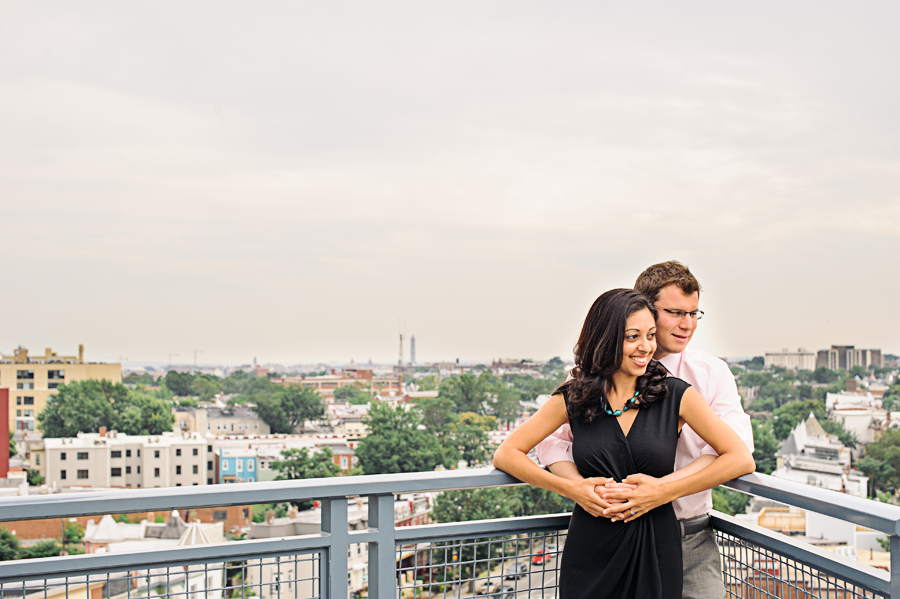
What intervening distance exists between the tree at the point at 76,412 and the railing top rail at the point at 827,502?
190ft

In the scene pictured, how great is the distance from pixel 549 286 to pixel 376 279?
19.3 m

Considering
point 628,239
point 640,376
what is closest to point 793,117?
point 628,239

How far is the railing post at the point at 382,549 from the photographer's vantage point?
1.63 meters

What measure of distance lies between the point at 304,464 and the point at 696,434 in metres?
41.2

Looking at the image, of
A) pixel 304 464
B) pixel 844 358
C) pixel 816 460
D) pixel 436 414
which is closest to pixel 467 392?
pixel 436 414

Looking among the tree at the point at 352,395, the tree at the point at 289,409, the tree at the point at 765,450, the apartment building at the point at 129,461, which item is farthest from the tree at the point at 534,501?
the tree at the point at 352,395

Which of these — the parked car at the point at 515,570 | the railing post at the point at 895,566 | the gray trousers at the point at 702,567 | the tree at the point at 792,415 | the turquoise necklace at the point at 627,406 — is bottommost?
the tree at the point at 792,415

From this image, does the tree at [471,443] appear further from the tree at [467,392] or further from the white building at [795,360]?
the white building at [795,360]

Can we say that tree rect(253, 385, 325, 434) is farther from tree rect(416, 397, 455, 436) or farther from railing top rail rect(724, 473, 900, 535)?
railing top rail rect(724, 473, 900, 535)

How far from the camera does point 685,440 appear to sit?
167 cm

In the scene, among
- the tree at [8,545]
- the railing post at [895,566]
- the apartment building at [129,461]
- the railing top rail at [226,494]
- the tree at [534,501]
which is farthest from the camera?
A: the apartment building at [129,461]

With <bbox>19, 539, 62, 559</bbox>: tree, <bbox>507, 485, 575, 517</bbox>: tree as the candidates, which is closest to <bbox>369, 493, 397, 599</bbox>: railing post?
<bbox>19, 539, 62, 559</bbox>: tree

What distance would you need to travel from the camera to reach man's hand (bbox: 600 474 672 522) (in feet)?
4.90

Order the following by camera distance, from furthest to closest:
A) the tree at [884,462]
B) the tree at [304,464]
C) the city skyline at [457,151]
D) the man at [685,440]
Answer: the city skyline at [457,151] → the tree at [884,462] → the tree at [304,464] → the man at [685,440]
